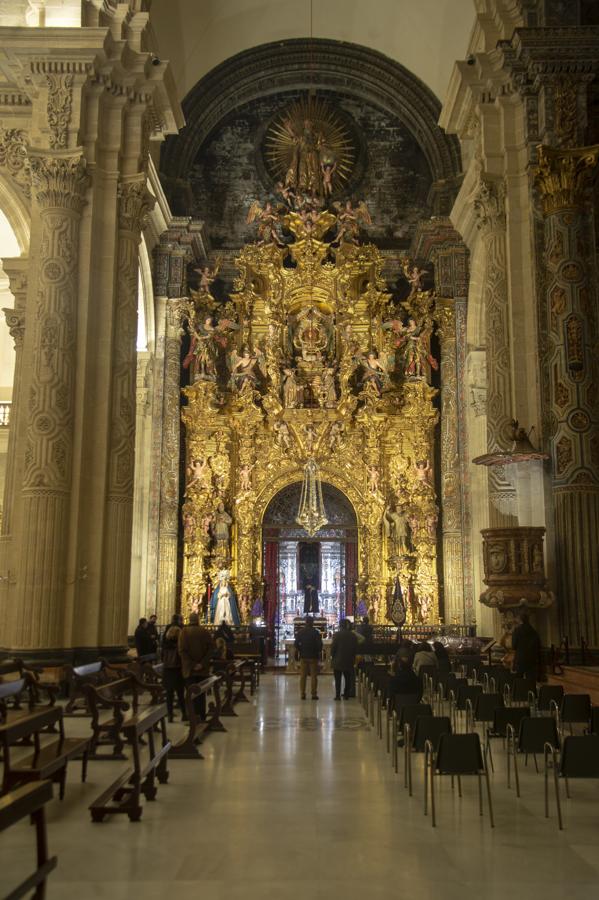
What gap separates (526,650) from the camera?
474 inches

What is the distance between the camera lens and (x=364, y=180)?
2784 centimetres

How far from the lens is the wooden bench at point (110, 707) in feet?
24.3

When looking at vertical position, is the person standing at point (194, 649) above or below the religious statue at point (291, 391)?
below

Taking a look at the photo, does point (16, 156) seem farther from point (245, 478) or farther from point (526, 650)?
point (526, 650)

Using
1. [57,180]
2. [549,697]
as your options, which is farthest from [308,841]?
[57,180]

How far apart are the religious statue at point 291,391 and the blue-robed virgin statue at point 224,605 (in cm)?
532

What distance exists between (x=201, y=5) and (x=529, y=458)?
1788 cm

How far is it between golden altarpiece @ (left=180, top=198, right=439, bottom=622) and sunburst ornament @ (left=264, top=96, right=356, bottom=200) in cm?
127

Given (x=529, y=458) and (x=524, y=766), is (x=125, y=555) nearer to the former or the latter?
→ (x=529, y=458)

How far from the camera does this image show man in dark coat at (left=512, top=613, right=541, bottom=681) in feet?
39.4

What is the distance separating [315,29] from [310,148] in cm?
377

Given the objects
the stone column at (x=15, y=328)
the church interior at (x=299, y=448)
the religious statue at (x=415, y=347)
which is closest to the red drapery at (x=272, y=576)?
the church interior at (x=299, y=448)

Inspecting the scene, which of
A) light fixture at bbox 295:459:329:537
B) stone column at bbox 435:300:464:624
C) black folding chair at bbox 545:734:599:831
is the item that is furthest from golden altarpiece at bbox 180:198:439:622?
black folding chair at bbox 545:734:599:831

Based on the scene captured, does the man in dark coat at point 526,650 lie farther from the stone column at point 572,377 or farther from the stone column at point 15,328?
the stone column at point 15,328
